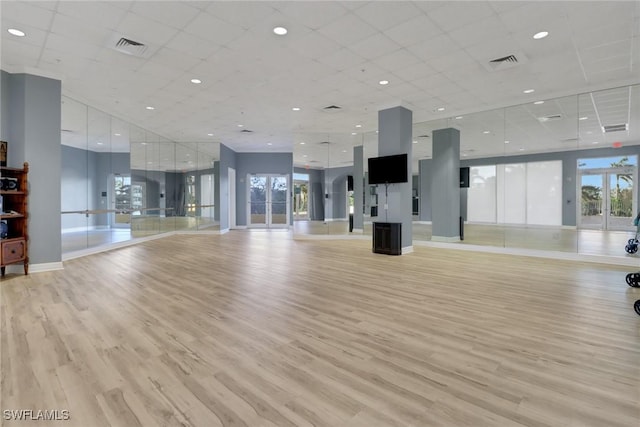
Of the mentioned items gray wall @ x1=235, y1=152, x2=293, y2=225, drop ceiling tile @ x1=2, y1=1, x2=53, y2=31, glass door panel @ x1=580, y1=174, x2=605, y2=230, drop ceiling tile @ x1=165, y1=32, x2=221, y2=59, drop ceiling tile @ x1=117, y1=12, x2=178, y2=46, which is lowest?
glass door panel @ x1=580, y1=174, x2=605, y2=230

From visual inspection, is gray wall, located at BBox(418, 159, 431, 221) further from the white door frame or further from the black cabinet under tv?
the white door frame

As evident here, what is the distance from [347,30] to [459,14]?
56.0 inches

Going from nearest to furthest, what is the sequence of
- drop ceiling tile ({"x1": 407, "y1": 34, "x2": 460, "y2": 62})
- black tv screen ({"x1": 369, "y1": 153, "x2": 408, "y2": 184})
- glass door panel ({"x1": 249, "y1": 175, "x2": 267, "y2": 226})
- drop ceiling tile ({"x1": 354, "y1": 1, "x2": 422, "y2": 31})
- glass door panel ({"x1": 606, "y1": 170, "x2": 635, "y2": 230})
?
1. drop ceiling tile ({"x1": 354, "y1": 1, "x2": 422, "y2": 31})
2. drop ceiling tile ({"x1": 407, "y1": 34, "x2": 460, "y2": 62})
3. black tv screen ({"x1": 369, "y1": 153, "x2": 408, "y2": 184})
4. glass door panel ({"x1": 606, "y1": 170, "x2": 635, "y2": 230})
5. glass door panel ({"x1": 249, "y1": 175, "x2": 267, "y2": 226})

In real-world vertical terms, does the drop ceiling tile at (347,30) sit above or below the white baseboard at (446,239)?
above

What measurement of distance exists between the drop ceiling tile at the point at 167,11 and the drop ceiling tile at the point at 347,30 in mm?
1660

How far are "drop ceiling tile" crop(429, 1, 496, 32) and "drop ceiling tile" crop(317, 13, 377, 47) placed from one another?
0.84m

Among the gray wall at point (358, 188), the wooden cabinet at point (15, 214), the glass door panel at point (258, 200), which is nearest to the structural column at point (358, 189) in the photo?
the gray wall at point (358, 188)

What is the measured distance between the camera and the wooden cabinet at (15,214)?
16.4ft

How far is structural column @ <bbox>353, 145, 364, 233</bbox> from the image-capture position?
11016mm

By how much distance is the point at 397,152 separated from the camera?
24.8ft

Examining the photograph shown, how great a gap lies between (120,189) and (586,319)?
10.2 m

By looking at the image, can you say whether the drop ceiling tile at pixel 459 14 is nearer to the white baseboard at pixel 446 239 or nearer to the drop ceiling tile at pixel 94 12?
the drop ceiling tile at pixel 94 12

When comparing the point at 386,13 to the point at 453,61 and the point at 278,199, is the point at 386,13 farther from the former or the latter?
the point at 278,199

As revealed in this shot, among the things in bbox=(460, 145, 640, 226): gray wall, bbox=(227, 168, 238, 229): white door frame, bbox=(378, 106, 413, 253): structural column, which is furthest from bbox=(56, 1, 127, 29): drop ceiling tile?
bbox=(460, 145, 640, 226): gray wall
